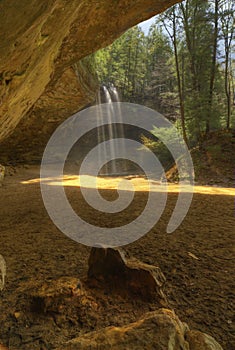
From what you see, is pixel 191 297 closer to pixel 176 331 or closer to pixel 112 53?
pixel 176 331

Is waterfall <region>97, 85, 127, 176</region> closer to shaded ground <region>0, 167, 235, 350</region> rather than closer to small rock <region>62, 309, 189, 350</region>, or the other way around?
shaded ground <region>0, 167, 235, 350</region>

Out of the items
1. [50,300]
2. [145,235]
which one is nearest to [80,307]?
[50,300]

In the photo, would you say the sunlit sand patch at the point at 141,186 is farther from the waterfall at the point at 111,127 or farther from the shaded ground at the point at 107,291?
the waterfall at the point at 111,127

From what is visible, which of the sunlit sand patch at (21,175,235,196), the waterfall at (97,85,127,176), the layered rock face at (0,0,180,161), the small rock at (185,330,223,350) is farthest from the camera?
the waterfall at (97,85,127,176)

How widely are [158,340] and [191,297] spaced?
1270mm

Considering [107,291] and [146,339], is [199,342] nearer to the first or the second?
[146,339]

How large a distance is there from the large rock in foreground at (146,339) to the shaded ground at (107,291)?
1.72 ft

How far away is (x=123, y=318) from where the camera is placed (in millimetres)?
2020

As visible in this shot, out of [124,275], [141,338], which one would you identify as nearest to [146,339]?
[141,338]

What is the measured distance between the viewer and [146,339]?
52.7 inches

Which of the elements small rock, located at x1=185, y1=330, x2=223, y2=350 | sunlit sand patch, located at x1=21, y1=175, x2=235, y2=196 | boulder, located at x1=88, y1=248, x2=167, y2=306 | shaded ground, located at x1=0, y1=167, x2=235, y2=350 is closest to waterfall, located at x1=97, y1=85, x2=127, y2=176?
sunlit sand patch, located at x1=21, y1=175, x2=235, y2=196

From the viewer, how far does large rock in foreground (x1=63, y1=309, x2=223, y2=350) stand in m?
1.32

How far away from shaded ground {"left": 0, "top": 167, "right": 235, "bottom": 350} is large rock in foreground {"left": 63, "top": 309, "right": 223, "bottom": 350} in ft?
1.72

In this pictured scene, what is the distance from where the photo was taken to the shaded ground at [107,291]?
76.2 inches
